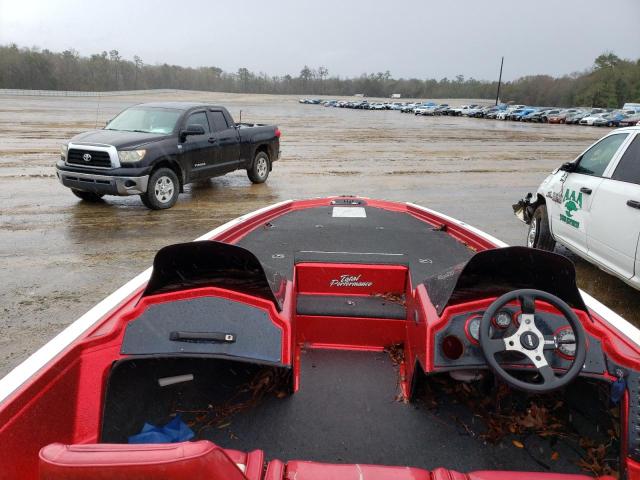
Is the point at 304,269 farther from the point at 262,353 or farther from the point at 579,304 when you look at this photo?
the point at 579,304

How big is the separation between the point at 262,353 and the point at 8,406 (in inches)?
40.4

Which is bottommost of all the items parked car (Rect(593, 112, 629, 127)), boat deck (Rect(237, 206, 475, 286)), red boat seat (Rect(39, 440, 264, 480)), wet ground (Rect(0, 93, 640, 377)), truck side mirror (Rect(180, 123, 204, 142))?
wet ground (Rect(0, 93, 640, 377))

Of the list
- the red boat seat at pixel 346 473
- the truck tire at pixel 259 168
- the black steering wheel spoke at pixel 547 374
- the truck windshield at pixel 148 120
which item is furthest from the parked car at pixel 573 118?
the red boat seat at pixel 346 473

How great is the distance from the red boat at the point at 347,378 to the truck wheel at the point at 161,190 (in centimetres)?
605

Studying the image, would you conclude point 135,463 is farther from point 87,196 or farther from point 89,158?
point 87,196

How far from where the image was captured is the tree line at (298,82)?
100375 millimetres

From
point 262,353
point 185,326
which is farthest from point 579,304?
point 185,326

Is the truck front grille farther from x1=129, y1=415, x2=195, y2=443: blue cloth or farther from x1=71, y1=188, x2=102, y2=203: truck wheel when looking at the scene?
x1=129, y1=415, x2=195, y2=443: blue cloth

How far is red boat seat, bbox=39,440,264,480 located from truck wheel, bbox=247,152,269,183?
35.7ft

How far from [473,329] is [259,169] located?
10.2 metres

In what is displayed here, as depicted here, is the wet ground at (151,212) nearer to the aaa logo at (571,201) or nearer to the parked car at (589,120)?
the aaa logo at (571,201)

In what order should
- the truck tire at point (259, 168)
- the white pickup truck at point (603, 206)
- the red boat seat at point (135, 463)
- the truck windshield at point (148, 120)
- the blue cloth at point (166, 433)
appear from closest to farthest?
the red boat seat at point (135, 463), the blue cloth at point (166, 433), the white pickup truck at point (603, 206), the truck windshield at point (148, 120), the truck tire at point (259, 168)

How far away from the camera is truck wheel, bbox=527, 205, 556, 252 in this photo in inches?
253

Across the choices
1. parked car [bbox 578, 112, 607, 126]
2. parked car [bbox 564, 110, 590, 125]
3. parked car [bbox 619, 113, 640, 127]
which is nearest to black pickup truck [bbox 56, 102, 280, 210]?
parked car [bbox 619, 113, 640, 127]
